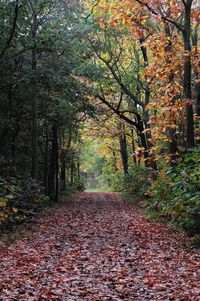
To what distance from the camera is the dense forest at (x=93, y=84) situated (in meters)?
10.8

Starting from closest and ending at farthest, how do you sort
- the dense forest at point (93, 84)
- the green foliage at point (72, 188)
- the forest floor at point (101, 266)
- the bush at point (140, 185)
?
the forest floor at point (101, 266) → the dense forest at point (93, 84) → the bush at point (140, 185) → the green foliage at point (72, 188)

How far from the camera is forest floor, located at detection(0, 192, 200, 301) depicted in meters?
5.56

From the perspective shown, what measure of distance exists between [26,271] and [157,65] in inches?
309

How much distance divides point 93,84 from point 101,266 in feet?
60.3

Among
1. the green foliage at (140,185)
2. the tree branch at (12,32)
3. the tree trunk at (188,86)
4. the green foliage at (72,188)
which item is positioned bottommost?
the green foliage at (72,188)

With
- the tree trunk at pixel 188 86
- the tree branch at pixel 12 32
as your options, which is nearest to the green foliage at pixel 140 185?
the tree trunk at pixel 188 86

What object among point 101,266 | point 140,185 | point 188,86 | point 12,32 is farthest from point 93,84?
point 101,266

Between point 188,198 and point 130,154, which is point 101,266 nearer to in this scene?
point 188,198

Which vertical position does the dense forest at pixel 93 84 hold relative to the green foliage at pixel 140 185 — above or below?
above

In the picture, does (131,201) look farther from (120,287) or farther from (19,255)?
(120,287)

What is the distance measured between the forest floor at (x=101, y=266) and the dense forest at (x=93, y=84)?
117 centimetres

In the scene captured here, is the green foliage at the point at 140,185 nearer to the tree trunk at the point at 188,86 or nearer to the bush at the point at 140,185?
the bush at the point at 140,185

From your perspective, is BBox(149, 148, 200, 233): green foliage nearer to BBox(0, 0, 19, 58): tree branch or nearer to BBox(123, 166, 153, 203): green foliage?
BBox(0, 0, 19, 58): tree branch

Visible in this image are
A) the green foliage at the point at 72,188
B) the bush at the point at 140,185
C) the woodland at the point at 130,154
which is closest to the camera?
the woodland at the point at 130,154
